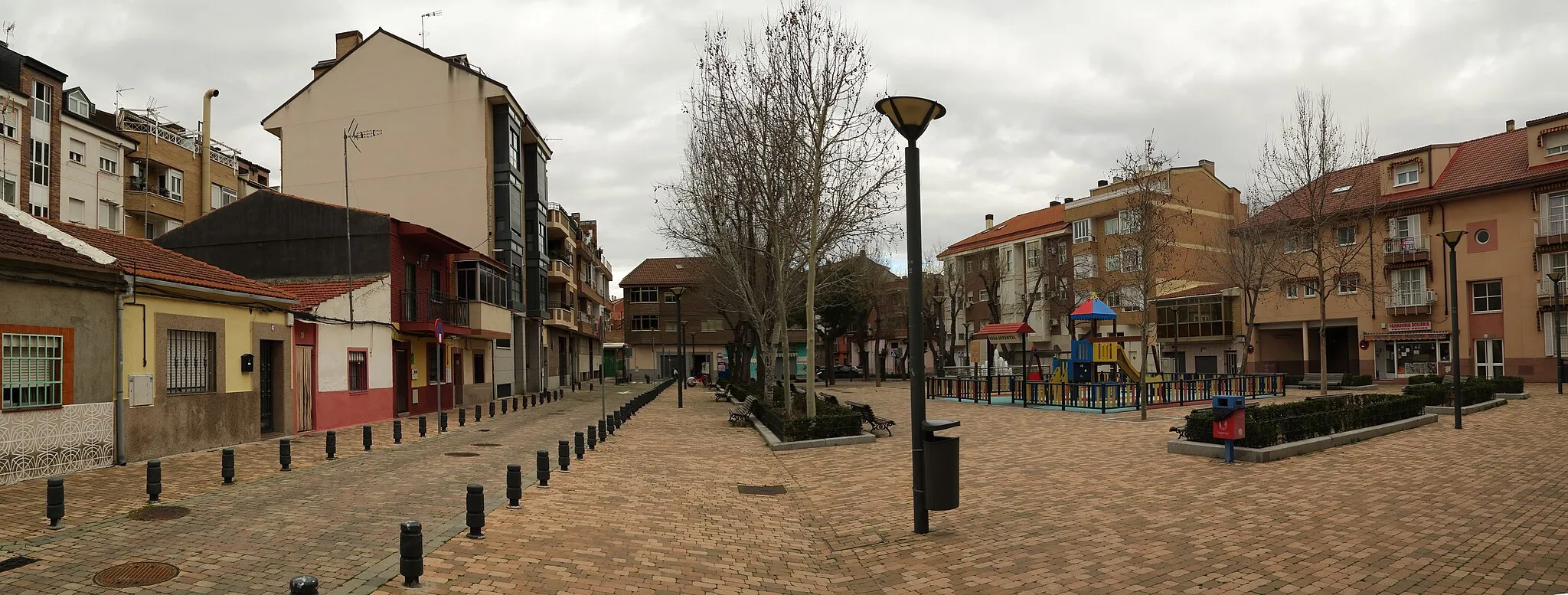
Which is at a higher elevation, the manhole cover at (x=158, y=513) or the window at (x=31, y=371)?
the window at (x=31, y=371)

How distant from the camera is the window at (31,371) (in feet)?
38.5

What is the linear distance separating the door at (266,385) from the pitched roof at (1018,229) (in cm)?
4791

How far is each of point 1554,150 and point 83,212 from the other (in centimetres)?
5804

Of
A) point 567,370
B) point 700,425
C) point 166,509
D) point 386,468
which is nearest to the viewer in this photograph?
point 166,509

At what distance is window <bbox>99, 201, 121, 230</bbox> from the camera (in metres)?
35.8

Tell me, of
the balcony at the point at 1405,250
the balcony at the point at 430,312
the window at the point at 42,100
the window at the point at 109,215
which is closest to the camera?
the balcony at the point at 430,312

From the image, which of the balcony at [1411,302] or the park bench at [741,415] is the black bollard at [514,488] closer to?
the park bench at [741,415]

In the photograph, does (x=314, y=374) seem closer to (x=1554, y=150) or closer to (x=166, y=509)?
(x=166, y=509)

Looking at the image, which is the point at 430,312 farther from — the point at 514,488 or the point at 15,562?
the point at 15,562

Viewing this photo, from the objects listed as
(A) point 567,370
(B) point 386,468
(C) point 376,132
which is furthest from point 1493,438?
(A) point 567,370

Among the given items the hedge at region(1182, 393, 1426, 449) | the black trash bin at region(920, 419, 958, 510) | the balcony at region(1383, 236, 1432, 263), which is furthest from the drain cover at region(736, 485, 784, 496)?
the balcony at region(1383, 236, 1432, 263)

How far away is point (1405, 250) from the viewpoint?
125 feet

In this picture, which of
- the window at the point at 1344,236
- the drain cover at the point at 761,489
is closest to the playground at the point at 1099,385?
the window at the point at 1344,236

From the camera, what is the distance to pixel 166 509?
9.56 m
